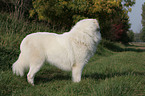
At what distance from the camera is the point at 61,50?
296 centimetres

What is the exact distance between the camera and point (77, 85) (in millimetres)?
2688

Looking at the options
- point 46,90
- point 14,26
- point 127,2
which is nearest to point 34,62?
point 46,90

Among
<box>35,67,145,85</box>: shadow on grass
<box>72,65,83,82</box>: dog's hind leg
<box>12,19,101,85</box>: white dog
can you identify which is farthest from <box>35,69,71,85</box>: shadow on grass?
<box>72,65,83,82</box>: dog's hind leg

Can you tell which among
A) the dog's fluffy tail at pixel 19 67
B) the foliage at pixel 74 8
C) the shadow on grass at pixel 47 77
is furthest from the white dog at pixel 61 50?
the foliage at pixel 74 8

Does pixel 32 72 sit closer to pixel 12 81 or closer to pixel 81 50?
pixel 12 81

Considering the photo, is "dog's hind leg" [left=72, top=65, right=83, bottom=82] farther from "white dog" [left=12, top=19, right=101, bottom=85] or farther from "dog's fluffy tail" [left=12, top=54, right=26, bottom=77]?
"dog's fluffy tail" [left=12, top=54, right=26, bottom=77]

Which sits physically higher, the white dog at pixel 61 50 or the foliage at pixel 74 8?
the foliage at pixel 74 8

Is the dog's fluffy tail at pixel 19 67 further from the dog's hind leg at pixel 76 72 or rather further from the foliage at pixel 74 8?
the foliage at pixel 74 8

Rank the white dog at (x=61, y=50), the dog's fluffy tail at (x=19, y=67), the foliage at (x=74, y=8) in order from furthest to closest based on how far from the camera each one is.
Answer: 1. the foliage at (x=74, y=8)
2. the dog's fluffy tail at (x=19, y=67)
3. the white dog at (x=61, y=50)

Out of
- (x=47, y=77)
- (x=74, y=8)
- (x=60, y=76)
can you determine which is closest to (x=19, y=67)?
(x=47, y=77)

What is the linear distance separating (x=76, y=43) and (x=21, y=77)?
155cm

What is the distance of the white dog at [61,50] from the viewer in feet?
9.68

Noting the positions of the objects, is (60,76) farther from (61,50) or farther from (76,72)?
(61,50)

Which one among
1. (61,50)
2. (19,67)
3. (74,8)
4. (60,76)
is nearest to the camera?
(61,50)
